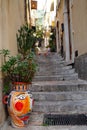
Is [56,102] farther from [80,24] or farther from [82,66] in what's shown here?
[80,24]

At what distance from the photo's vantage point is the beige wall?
8.85 metres

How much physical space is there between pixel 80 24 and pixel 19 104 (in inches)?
215

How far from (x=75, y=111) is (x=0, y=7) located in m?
2.88

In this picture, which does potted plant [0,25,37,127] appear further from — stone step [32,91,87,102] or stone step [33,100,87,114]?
stone step [32,91,87,102]

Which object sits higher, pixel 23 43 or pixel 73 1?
pixel 73 1

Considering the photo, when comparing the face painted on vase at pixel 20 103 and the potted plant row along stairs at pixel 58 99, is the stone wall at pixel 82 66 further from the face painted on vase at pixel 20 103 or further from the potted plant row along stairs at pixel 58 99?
the face painted on vase at pixel 20 103

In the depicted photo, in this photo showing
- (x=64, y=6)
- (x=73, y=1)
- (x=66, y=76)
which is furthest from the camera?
(x=64, y=6)

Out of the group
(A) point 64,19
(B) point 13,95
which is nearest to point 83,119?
(B) point 13,95

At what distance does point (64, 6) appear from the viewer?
42.5 feet

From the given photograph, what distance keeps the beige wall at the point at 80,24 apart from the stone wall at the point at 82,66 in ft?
0.92

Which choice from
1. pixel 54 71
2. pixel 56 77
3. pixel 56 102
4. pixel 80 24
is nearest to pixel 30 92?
pixel 56 102

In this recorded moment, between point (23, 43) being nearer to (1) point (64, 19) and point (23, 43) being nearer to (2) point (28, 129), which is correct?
(2) point (28, 129)

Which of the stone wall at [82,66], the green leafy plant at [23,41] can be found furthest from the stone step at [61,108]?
the stone wall at [82,66]

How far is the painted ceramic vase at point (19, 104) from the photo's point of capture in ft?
16.1
